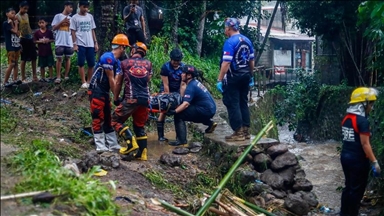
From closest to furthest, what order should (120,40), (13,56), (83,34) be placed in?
(120,40)
(83,34)
(13,56)

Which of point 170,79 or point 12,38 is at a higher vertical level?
point 12,38

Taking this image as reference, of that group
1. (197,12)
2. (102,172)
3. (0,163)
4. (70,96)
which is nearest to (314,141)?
(197,12)

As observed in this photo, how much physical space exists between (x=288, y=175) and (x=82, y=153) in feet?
10.1

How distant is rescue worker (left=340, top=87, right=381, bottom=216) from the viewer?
26.1 feet

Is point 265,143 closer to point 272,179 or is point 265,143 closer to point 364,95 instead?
point 272,179

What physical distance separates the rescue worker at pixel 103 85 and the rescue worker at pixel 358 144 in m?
3.30

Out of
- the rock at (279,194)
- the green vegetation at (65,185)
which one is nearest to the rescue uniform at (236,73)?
the rock at (279,194)

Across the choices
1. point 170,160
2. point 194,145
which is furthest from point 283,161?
point 170,160

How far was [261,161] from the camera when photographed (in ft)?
30.4

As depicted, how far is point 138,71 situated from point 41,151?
244 centimetres

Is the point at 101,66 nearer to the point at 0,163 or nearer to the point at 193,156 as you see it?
the point at 193,156

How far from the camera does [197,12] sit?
19609 millimetres

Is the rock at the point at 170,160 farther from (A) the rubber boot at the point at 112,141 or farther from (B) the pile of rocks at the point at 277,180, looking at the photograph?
(B) the pile of rocks at the point at 277,180

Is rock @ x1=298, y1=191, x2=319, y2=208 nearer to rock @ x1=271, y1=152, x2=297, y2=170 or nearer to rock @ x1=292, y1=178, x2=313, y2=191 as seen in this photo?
rock @ x1=292, y1=178, x2=313, y2=191
